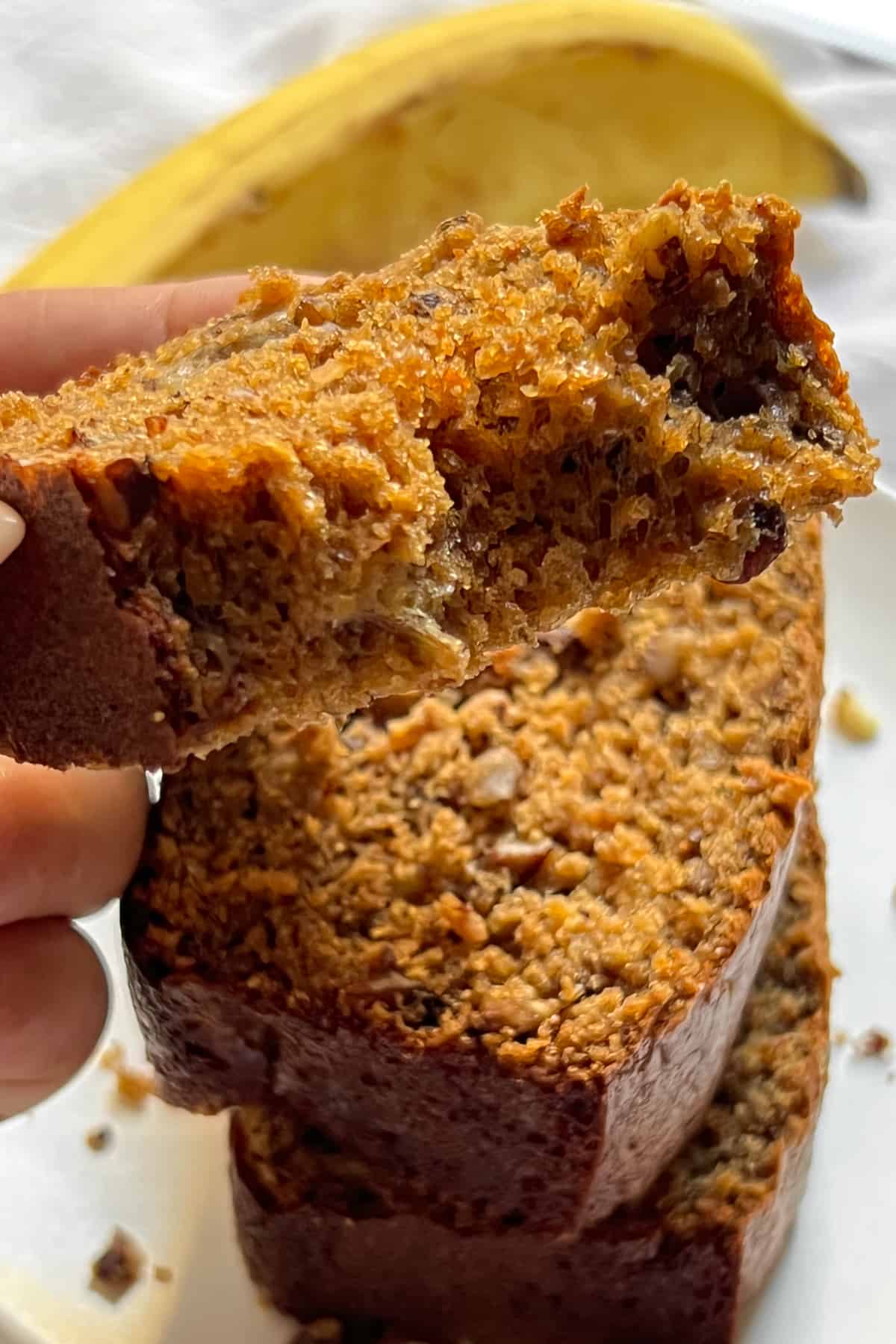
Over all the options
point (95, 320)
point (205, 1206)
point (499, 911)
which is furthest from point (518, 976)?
point (95, 320)

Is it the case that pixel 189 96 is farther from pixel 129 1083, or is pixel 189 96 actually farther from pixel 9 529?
pixel 9 529

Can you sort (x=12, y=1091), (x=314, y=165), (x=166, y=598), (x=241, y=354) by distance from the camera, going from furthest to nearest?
(x=314, y=165)
(x=12, y=1091)
(x=241, y=354)
(x=166, y=598)

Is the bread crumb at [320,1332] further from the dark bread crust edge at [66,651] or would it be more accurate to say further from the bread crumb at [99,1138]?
the dark bread crust edge at [66,651]

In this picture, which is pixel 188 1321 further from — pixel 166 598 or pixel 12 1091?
pixel 166 598

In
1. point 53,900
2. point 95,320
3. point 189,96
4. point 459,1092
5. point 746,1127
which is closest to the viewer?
point 459,1092

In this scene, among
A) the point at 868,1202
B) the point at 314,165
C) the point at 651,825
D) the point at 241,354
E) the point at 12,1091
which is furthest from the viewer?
the point at 314,165

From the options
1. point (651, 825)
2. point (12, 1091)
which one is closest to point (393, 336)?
point (651, 825)
